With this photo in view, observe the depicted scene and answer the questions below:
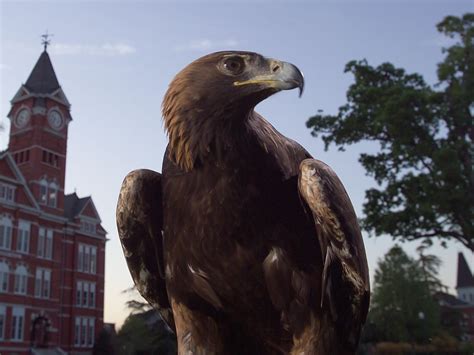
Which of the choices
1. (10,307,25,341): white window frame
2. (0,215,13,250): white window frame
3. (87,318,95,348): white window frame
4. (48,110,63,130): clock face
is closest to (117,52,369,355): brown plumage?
(0,215,13,250): white window frame

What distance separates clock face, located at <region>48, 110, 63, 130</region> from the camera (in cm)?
3608

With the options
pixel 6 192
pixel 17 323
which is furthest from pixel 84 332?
pixel 6 192

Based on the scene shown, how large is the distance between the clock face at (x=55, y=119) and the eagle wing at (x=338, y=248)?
1418 inches

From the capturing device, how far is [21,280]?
3322 centimetres

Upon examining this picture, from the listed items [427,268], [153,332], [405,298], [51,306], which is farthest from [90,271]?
[427,268]

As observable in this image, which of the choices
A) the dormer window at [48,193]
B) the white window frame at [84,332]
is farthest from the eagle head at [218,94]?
the white window frame at [84,332]

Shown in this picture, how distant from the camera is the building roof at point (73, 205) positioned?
38438 millimetres

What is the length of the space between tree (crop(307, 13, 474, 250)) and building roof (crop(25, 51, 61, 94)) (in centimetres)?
2653

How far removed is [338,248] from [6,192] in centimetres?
3341

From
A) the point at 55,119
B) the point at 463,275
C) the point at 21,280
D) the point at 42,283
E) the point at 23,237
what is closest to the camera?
the point at 21,280

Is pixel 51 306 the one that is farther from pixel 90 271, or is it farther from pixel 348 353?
pixel 348 353

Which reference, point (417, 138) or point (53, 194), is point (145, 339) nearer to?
point (53, 194)

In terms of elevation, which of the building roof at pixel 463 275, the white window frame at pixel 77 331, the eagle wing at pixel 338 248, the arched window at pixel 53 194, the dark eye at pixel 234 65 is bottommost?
the eagle wing at pixel 338 248

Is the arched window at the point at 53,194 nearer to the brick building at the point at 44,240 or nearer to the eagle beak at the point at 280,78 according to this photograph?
the brick building at the point at 44,240
